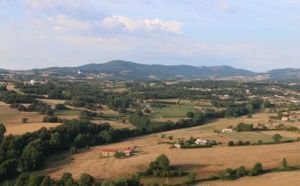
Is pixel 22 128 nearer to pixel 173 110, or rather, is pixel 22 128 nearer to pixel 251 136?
pixel 251 136

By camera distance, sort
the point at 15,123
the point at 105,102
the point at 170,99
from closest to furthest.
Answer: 1. the point at 15,123
2. the point at 105,102
3. the point at 170,99

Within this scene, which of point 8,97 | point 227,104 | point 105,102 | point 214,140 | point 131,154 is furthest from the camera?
point 227,104

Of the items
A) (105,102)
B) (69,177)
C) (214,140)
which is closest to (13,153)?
(69,177)

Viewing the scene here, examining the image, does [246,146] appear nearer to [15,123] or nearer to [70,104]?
[15,123]

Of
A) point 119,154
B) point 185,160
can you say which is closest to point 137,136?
point 119,154

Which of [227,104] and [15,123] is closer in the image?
[15,123]

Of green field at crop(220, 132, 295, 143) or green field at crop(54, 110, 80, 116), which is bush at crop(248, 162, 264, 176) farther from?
green field at crop(54, 110, 80, 116)

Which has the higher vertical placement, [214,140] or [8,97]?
[8,97]

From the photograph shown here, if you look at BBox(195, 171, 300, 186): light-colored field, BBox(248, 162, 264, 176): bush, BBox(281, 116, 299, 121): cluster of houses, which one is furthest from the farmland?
BBox(248, 162, 264, 176): bush
